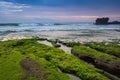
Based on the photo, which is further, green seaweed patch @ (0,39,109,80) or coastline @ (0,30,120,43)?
coastline @ (0,30,120,43)

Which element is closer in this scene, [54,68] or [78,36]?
[54,68]

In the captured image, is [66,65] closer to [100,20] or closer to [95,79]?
[95,79]

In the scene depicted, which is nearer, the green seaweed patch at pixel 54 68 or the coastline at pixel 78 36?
the green seaweed patch at pixel 54 68

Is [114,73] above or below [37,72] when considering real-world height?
below

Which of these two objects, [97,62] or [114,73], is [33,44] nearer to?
[97,62]

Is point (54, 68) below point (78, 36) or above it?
above

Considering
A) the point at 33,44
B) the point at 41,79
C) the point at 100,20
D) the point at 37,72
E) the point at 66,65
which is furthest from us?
the point at 100,20

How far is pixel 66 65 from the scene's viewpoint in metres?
16.3

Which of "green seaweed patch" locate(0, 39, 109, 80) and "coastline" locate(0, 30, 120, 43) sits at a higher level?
"green seaweed patch" locate(0, 39, 109, 80)

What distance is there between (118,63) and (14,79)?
354 inches

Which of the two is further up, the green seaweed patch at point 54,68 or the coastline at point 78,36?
the green seaweed patch at point 54,68

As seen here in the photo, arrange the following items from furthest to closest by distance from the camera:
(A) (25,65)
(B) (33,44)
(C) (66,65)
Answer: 1. (B) (33,44)
2. (C) (66,65)
3. (A) (25,65)

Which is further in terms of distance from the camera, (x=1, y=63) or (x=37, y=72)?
(x=1, y=63)

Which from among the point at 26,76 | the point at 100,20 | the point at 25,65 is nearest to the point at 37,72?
the point at 26,76
